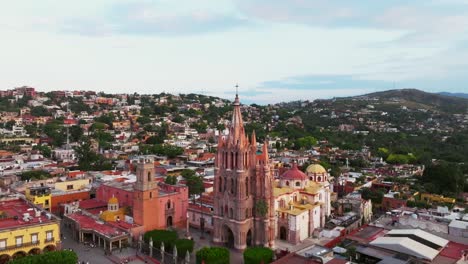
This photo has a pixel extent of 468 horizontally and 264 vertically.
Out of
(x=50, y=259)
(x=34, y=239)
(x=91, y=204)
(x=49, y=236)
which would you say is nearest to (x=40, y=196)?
(x=91, y=204)

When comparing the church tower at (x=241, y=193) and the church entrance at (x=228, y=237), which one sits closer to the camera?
the church tower at (x=241, y=193)

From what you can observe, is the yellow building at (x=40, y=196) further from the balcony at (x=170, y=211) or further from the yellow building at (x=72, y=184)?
the balcony at (x=170, y=211)

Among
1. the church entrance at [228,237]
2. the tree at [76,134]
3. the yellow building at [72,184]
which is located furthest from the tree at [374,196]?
the tree at [76,134]

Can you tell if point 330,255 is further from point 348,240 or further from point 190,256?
point 190,256

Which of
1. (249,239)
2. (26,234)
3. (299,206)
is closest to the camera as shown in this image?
(26,234)

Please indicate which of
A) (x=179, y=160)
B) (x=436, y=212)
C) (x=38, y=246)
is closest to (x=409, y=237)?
(x=436, y=212)

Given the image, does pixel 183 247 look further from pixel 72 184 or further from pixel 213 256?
pixel 72 184

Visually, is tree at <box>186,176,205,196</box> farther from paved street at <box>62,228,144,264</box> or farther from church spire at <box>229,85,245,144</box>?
church spire at <box>229,85,245,144</box>
